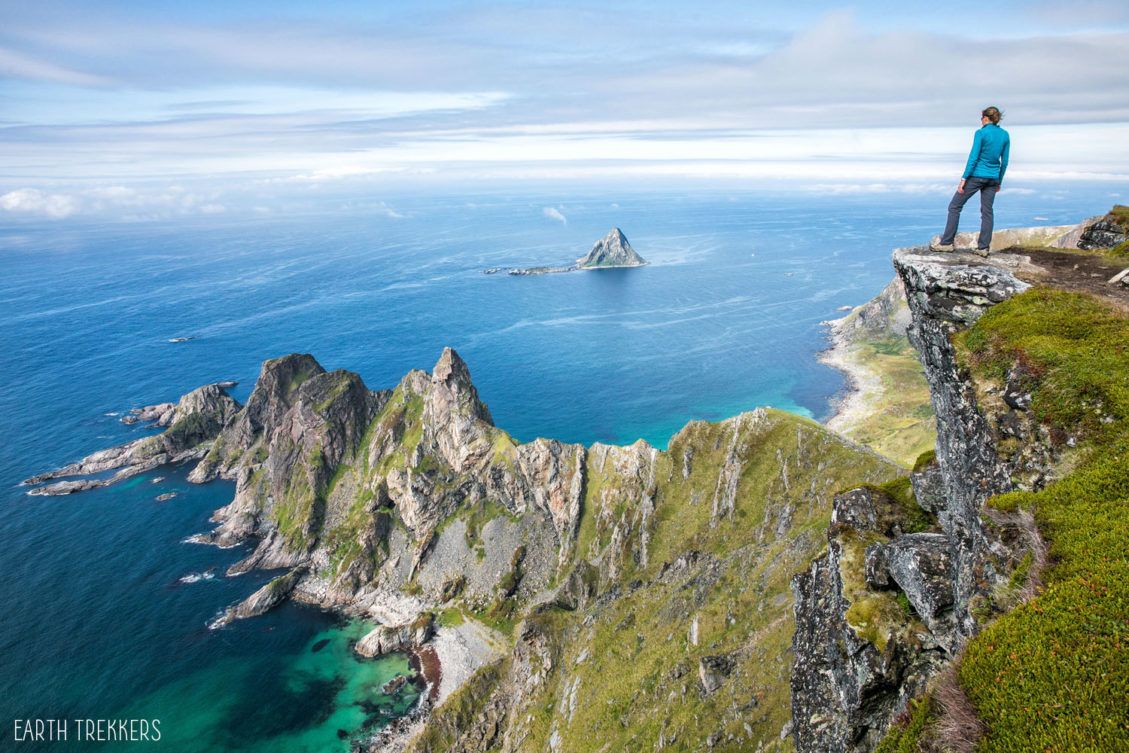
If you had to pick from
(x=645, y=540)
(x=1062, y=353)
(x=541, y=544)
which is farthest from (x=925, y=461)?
(x=541, y=544)

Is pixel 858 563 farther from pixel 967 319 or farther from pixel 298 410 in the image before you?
pixel 298 410

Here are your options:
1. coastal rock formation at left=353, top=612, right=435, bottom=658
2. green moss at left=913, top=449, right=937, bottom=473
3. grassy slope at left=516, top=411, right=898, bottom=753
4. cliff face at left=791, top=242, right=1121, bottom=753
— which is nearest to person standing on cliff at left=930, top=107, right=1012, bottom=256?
cliff face at left=791, top=242, right=1121, bottom=753

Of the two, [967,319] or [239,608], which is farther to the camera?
[239,608]

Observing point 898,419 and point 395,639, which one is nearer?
point 395,639

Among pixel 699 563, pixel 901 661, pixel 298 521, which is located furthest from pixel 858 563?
pixel 298 521

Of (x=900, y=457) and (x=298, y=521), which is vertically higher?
(x=900, y=457)

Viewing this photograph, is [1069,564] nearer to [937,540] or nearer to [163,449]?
[937,540]
